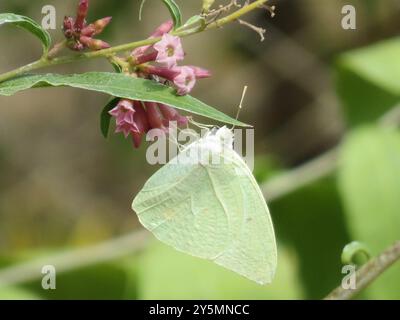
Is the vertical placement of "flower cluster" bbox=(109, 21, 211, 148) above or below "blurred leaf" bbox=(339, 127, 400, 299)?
below

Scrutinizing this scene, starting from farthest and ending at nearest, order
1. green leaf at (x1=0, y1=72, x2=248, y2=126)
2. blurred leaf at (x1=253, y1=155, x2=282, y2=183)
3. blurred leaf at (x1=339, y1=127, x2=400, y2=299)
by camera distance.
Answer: blurred leaf at (x1=253, y1=155, x2=282, y2=183) < blurred leaf at (x1=339, y1=127, x2=400, y2=299) < green leaf at (x1=0, y1=72, x2=248, y2=126)

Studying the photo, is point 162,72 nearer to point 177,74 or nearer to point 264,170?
point 177,74

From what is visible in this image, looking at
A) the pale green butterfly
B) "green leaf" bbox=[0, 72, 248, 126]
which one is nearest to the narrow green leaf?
"green leaf" bbox=[0, 72, 248, 126]

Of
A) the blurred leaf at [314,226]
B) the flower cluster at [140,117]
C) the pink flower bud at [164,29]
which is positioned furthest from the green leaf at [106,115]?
the blurred leaf at [314,226]

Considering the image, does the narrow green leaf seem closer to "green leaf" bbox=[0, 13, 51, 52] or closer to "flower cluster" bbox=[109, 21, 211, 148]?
"flower cluster" bbox=[109, 21, 211, 148]
